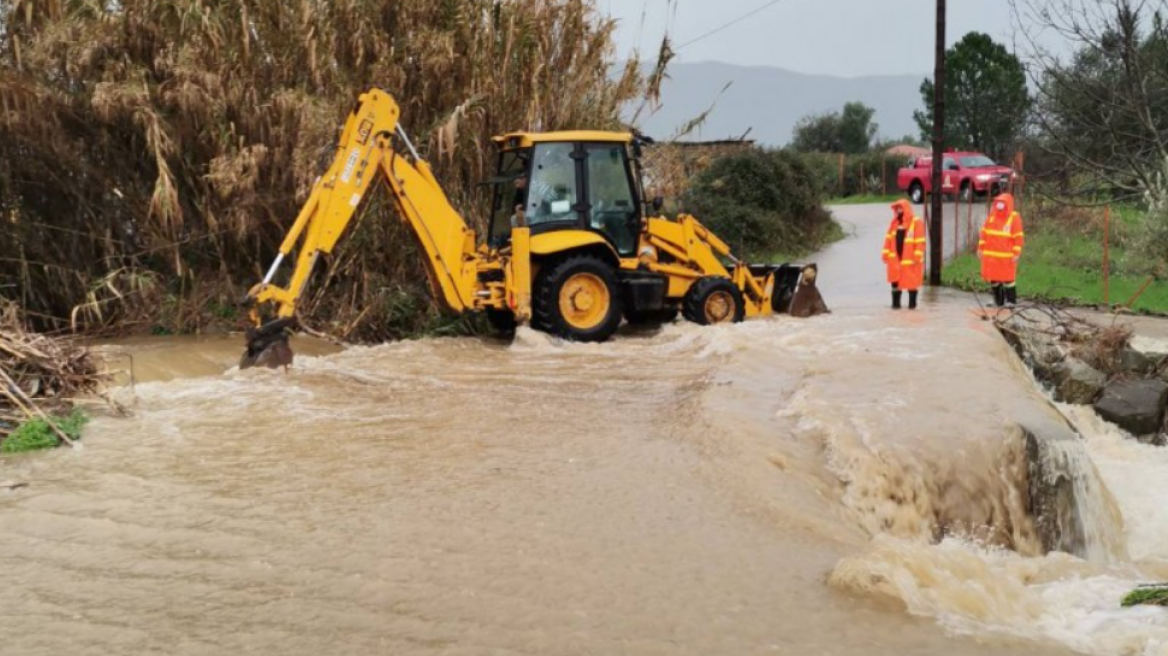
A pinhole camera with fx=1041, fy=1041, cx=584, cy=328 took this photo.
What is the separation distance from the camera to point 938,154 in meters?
17.9

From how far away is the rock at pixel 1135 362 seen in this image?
11.7m

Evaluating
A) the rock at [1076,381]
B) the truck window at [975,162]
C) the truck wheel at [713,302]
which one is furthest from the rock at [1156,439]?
the truck window at [975,162]

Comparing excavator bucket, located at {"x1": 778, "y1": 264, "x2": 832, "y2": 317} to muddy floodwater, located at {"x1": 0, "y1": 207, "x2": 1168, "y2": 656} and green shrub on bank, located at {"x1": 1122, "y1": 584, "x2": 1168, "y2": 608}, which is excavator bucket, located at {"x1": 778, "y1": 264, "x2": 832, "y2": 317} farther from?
green shrub on bank, located at {"x1": 1122, "y1": 584, "x2": 1168, "y2": 608}

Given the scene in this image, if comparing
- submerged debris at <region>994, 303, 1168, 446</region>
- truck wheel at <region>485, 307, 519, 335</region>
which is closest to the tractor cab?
truck wheel at <region>485, 307, 519, 335</region>

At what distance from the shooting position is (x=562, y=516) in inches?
214

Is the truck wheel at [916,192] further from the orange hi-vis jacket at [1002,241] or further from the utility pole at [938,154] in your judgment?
the orange hi-vis jacket at [1002,241]

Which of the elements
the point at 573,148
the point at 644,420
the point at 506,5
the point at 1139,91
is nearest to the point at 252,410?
the point at 644,420

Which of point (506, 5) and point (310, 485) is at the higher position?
point (506, 5)

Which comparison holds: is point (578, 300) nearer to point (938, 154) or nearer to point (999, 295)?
point (999, 295)

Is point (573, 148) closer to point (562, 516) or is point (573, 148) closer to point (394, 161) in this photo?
point (394, 161)

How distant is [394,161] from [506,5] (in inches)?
137

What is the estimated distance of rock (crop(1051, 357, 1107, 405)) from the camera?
1152cm

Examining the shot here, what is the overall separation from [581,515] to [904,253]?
9465 millimetres

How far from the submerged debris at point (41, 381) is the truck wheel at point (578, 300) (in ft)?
16.6
